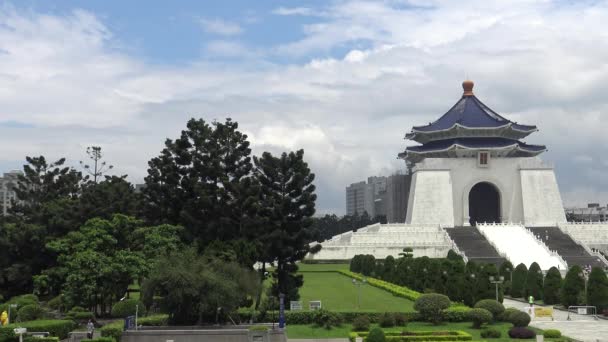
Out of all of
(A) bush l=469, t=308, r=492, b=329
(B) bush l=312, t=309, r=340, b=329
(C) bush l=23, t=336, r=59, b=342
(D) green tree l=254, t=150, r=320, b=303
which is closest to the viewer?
(C) bush l=23, t=336, r=59, b=342

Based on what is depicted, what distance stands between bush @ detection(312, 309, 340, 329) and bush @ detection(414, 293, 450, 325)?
7.72 ft

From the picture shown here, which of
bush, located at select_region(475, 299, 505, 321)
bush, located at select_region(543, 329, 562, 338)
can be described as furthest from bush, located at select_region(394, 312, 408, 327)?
bush, located at select_region(543, 329, 562, 338)

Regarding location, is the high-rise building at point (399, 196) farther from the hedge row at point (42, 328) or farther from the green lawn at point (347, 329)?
the hedge row at point (42, 328)

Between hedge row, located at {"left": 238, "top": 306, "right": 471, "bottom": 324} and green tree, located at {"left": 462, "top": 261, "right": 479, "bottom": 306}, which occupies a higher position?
green tree, located at {"left": 462, "top": 261, "right": 479, "bottom": 306}

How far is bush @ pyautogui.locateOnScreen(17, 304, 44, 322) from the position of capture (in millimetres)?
22266

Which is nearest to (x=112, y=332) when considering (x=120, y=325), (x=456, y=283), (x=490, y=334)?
(x=120, y=325)

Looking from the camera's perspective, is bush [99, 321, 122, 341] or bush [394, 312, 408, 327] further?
bush [394, 312, 408, 327]

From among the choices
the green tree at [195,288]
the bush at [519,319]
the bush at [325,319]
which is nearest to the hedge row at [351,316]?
the bush at [325,319]

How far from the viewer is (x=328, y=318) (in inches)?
822

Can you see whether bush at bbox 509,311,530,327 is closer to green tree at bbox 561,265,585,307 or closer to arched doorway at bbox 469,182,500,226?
green tree at bbox 561,265,585,307

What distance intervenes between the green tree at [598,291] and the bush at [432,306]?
5921 mm

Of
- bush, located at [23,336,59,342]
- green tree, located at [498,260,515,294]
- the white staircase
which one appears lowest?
bush, located at [23,336,59,342]

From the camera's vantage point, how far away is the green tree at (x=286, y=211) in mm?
26609

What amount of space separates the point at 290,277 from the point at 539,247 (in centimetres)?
2022
